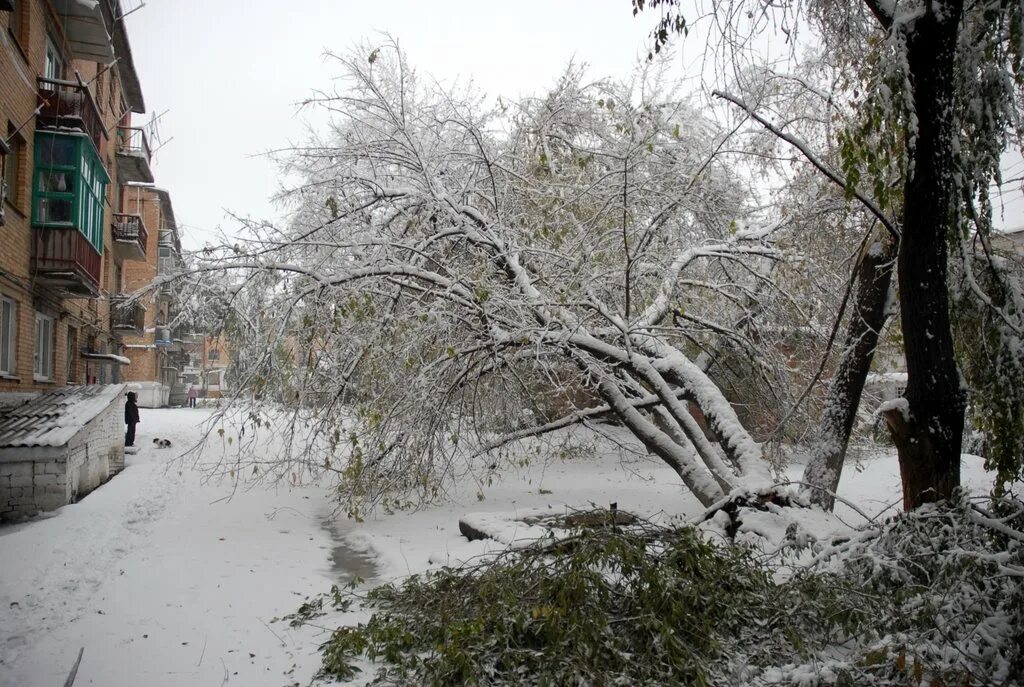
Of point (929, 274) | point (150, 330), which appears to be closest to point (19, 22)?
point (929, 274)

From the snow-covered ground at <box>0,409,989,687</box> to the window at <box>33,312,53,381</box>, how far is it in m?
3.54

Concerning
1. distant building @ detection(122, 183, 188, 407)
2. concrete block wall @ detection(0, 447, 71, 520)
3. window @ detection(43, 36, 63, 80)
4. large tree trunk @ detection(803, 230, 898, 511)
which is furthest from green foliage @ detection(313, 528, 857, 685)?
distant building @ detection(122, 183, 188, 407)

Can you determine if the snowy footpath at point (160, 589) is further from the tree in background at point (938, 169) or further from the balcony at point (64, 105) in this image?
the balcony at point (64, 105)

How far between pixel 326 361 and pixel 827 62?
21.6ft

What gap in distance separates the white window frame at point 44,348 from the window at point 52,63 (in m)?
4.80

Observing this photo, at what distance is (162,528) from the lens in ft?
30.7

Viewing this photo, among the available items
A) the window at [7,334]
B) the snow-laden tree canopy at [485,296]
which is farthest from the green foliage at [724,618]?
the window at [7,334]

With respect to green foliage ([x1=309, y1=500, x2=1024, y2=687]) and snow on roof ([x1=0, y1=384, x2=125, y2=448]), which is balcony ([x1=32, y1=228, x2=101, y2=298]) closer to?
snow on roof ([x1=0, y1=384, x2=125, y2=448])

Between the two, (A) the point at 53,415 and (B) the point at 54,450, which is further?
(A) the point at 53,415

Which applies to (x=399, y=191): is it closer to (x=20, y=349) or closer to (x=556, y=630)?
(x=556, y=630)

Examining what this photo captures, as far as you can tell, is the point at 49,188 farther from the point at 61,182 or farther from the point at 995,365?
the point at 995,365

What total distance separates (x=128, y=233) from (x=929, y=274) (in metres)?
23.4

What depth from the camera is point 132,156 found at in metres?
24.2

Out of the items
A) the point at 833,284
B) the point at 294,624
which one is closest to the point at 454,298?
the point at 294,624
